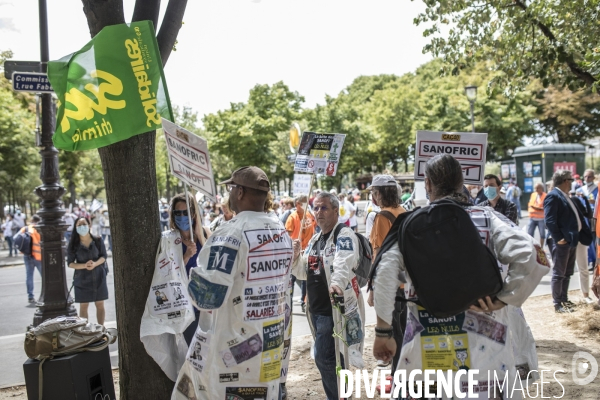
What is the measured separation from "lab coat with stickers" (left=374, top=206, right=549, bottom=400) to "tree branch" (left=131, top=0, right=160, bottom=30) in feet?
9.48

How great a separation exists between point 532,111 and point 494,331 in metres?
40.3

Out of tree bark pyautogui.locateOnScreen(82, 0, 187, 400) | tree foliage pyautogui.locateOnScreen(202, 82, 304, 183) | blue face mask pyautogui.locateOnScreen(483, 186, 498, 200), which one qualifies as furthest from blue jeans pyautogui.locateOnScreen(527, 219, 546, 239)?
tree foliage pyautogui.locateOnScreen(202, 82, 304, 183)

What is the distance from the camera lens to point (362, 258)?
4.82m

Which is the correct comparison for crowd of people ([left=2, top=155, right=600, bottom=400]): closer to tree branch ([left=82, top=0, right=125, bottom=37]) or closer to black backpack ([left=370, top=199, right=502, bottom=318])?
black backpack ([left=370, top=199, right=502, bottom=318])

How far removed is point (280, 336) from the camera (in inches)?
137

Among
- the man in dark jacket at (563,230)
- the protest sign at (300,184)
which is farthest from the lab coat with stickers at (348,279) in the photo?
the protest sign at (300,184)

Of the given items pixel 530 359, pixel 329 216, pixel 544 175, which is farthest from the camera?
pixel 544 175

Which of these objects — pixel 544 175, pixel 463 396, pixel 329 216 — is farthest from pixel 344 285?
pixel 544 175

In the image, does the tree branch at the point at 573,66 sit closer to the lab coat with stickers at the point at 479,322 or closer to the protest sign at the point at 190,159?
the protest sign at the point at 190,159

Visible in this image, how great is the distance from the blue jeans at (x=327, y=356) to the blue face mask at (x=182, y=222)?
144 cm

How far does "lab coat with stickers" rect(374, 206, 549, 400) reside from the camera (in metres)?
2.78

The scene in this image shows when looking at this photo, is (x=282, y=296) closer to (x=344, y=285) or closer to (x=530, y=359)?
(x=344, y=285)

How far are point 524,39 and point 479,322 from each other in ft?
22.1

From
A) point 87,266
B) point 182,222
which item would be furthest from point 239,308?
point 87,266
